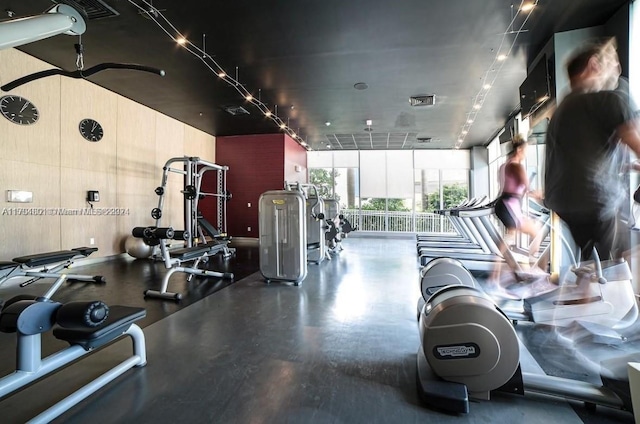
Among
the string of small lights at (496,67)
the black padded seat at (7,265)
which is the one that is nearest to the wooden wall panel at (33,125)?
the black padded seat at (7,265)

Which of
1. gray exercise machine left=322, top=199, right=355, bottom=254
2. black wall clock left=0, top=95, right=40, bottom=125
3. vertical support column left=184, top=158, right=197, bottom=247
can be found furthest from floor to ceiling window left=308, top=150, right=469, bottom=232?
black wall clock left=0, top=95, right=40, bottom=125

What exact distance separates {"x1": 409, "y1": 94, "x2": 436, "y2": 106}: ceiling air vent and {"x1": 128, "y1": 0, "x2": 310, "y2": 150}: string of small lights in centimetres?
278

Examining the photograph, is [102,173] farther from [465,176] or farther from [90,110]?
[465,176]

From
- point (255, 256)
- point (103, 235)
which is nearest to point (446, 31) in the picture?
point (255, 256)

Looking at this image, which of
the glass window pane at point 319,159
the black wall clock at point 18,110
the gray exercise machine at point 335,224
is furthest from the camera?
the glass window pane at point 319,159

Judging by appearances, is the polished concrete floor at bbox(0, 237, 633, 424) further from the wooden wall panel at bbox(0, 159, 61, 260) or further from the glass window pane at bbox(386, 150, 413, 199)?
the glass window pane at bbox(386, 150, 413, 199)

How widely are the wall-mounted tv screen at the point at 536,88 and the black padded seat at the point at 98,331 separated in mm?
4837

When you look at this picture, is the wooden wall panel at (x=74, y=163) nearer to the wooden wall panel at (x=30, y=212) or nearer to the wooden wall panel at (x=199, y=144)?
the wooden wall panel at (x=30, y=212)

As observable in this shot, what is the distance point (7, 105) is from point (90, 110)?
1.24 m

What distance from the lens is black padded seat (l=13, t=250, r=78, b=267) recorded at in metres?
3.27

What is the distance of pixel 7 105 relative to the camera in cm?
422

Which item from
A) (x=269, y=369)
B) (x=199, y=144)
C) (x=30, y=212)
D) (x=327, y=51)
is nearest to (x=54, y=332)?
(x=269, y=369)

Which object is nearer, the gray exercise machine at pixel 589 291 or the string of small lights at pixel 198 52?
the gray exercise machine at pixel 589 291

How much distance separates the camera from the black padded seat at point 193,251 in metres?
3.80
